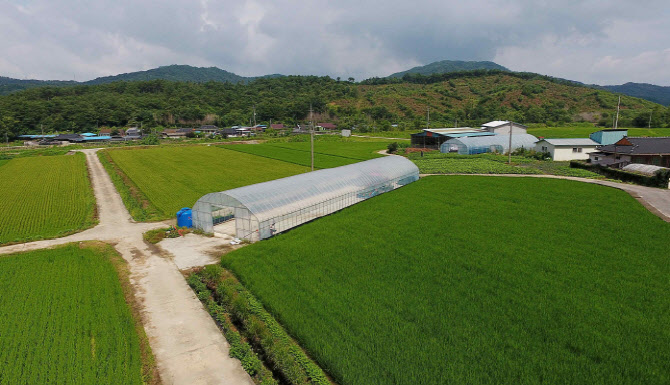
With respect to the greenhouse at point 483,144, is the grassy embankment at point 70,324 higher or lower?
lower

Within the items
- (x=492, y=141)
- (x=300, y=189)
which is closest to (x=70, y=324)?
(x=300, y=189)

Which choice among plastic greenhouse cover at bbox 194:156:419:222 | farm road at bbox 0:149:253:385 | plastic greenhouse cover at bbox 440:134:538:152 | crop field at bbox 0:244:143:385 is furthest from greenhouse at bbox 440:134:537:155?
crop field at bbox 0:244:143:385

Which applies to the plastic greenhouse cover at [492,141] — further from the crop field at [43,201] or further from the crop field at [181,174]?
the crop field at [43,201]

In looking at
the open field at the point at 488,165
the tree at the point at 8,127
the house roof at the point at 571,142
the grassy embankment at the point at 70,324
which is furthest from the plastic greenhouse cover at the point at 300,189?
the tree at the point at 8,127

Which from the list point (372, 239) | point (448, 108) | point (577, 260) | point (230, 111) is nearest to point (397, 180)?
point (372, 239)

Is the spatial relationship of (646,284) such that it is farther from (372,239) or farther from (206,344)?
(206,344)

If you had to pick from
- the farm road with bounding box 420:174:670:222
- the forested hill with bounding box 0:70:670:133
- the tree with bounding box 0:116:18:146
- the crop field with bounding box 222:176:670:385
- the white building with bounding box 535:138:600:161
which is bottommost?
the crop field with bounding box 222:176:670:385

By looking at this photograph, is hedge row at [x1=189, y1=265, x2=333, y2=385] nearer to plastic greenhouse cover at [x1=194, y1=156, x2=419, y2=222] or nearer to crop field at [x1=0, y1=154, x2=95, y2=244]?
plastic greenhouse cover at [x1=194, y1=156, x2=419, y2=222]
